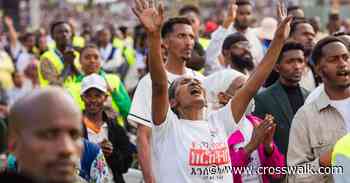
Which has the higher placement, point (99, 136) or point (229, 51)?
point (229, 51)

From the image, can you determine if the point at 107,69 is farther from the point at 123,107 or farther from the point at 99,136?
the point at 99,136

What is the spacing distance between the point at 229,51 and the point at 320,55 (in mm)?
2865

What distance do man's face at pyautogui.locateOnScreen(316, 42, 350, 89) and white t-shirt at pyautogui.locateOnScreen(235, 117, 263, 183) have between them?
2.06 ft

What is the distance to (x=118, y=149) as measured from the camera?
755 centimetres

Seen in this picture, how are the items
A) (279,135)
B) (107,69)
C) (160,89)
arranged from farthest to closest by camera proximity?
(107,69), (279,135), (160,89)

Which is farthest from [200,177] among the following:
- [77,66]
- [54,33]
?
[54,33]

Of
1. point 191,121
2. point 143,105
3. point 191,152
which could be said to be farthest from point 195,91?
point 143,105

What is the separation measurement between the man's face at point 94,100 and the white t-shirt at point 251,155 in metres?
1.56

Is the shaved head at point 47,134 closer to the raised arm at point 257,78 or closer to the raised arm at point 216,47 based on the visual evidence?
the raised arm at point 257,78

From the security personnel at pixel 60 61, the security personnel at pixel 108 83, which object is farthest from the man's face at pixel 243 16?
the security personnel at pixel 108 83

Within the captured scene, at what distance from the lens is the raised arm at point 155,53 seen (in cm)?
536

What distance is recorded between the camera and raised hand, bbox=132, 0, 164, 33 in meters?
5.34

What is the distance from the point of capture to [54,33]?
37.6 feet

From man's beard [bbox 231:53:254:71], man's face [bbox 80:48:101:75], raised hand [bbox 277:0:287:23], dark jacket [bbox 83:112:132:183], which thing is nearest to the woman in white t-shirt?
raised hand [bbox 277:0:287:23]
